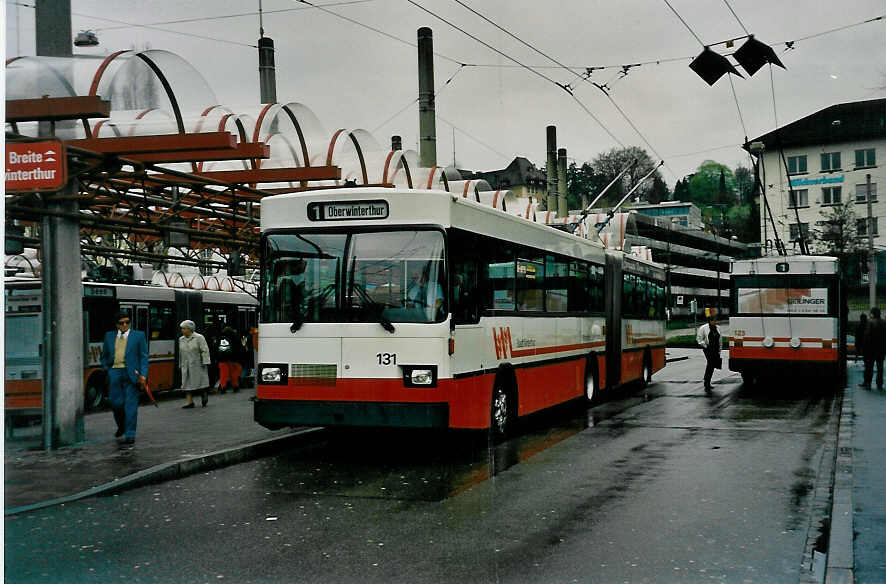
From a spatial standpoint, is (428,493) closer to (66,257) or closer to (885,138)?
(66,257)

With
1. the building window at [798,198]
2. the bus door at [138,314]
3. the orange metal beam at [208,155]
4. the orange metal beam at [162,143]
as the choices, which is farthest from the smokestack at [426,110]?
the orange metal beam at [162,143]

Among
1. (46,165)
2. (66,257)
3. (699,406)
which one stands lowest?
(699,406)

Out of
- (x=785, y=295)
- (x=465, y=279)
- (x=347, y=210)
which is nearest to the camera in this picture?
(x=347, y=210)

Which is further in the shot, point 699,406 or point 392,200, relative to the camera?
point 699,406

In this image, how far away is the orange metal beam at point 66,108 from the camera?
30.9 ft

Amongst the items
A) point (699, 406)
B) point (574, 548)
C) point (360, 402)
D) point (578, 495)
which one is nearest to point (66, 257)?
point (360, 402)

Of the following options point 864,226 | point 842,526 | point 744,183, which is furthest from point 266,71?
point 744,183

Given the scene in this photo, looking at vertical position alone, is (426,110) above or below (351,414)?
above

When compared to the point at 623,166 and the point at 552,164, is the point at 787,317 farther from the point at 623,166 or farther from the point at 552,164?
the point at 552,164

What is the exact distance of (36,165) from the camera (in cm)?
911

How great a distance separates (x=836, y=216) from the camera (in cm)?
2023

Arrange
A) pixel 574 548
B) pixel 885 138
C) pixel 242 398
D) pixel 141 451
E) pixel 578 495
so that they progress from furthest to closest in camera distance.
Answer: pixel 242 398, pixel 885 138, pixel 141 451, pixel 578 495, pixel 574 548

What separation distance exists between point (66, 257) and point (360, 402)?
416 cm

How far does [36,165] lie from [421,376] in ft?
14.7
